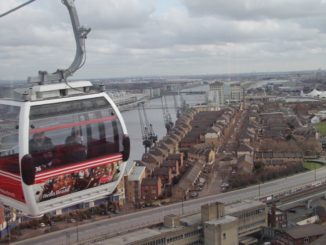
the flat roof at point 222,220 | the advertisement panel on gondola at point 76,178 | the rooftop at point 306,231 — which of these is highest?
the advertisement panel on gondola at point 76,178

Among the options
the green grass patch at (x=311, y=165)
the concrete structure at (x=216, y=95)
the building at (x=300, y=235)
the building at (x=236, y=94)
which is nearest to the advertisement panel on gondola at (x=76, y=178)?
the building at (x=300, y=235)

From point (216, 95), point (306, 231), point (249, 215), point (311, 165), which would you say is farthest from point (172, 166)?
point (216, 95)

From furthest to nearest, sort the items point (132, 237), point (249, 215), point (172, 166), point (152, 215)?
1. point (172, 166)
2. point (152, 215)
3. point (249, 215)
4. point (132, 237)

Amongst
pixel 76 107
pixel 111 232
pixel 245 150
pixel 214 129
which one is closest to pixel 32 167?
pixel 76 107

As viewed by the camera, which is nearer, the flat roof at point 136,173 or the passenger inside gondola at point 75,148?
the passenger inside gondola at point 75,148

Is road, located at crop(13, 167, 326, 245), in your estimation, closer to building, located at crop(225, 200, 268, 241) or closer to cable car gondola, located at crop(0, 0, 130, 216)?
building, located at crop(225, 200, 268, 241)

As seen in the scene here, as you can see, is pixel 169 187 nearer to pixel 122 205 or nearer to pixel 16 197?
pixel 122 205

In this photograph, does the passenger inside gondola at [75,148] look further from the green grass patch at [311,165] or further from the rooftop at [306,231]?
the green grass patch at [311,165]

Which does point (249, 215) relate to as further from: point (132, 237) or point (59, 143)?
point (59, 143)
